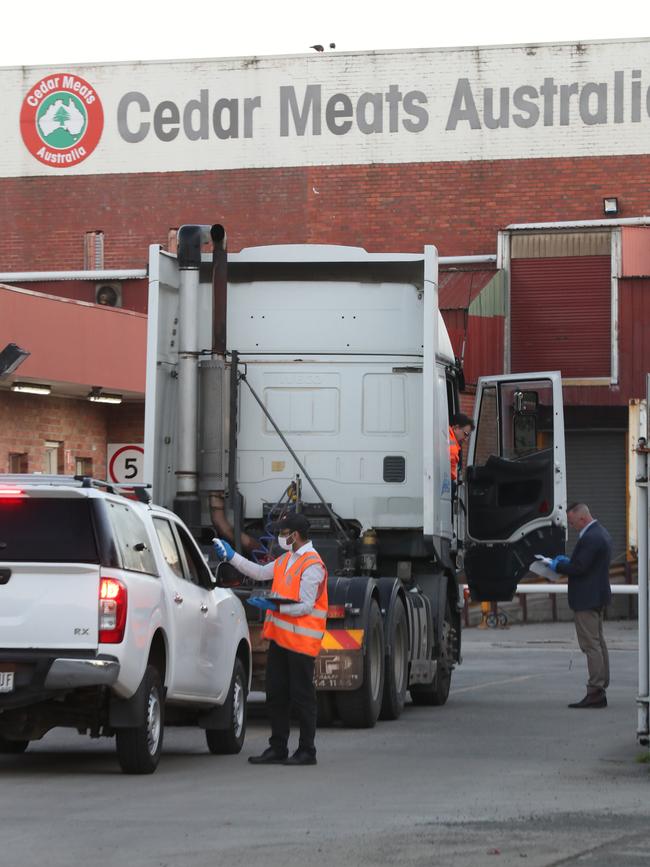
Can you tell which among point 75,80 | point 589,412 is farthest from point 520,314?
point 75,80

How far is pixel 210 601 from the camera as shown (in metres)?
13.1

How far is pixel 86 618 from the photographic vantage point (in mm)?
11039

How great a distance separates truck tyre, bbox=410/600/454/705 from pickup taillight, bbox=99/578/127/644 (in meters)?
7.44

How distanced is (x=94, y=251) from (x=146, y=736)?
3304 centimetres

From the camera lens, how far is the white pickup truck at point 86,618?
11.0m

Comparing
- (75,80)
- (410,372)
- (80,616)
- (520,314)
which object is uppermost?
(75,80)

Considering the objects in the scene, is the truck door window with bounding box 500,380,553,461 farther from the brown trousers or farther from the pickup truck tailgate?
the pickup truck tailgate

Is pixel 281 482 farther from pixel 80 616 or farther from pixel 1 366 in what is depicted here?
pixel 1 366

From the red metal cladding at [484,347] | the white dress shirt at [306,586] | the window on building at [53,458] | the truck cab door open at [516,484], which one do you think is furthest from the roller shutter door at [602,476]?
the white dress shirt at [306,586]

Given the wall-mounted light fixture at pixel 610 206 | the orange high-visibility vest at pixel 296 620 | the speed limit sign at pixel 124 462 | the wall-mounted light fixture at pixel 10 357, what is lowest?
the orange high-visibility vest at pixel 296 620

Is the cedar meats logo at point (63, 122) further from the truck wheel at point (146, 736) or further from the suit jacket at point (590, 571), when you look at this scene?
the truck wheel at point (146, 736)

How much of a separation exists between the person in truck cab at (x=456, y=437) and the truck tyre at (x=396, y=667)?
1.77 m

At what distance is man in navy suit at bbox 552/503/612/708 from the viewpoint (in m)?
17.7

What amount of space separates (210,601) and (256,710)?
4927 millimetres
